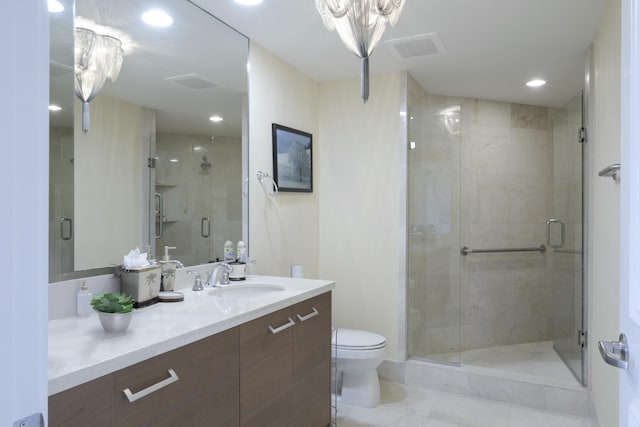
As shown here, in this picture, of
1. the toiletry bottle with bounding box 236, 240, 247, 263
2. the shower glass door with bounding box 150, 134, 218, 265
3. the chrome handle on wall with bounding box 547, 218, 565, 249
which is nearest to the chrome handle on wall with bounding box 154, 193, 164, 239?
the shower glass door with bounding box 150, 134, 218, 265

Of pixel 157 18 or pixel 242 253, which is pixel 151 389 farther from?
pixel 157 18

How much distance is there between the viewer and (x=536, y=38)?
105 inches

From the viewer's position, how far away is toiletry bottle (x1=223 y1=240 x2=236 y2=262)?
2.54 meters

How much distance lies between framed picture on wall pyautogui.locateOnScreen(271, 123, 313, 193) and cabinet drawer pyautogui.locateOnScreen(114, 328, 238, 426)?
5.20 feet

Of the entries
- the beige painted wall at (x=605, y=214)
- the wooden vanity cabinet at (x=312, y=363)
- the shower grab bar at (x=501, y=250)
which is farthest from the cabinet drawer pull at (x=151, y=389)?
the shower grab bar at (x=501, y=250)

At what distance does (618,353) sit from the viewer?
86cm

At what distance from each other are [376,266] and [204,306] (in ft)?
6.06

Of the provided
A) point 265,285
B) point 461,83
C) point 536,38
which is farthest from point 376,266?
point 536,38

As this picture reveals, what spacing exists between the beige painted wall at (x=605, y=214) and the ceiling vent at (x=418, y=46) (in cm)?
90

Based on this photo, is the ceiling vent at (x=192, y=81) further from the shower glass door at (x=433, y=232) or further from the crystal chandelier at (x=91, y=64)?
the shower glass door at (x=433, y=232)

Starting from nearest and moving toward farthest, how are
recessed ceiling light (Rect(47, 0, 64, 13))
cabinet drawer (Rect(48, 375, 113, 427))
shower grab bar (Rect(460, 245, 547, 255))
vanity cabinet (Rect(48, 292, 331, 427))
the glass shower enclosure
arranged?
cabinet drawer (Rect(48, 375, 113, 427)) → vanity cabinet (Rect(48, 292, 331, 427)) → recessed ceiling light (Rect(47, 0, 64, 13)) → the glass shower enclosure → shower grab bar (Rect(460, 245, 547, 255))

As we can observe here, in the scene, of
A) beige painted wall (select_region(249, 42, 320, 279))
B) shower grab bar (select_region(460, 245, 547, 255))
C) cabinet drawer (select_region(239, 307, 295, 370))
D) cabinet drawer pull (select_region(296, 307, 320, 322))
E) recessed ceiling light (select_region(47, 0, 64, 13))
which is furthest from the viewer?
shower grab bar (select_region(460, 245, 547, 255))

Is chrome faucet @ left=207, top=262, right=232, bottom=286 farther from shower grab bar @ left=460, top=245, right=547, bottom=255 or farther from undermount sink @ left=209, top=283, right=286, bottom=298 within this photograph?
shower grab bar @ left=460, top=245, right=547, bottom=255

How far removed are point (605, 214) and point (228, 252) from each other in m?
2.12
